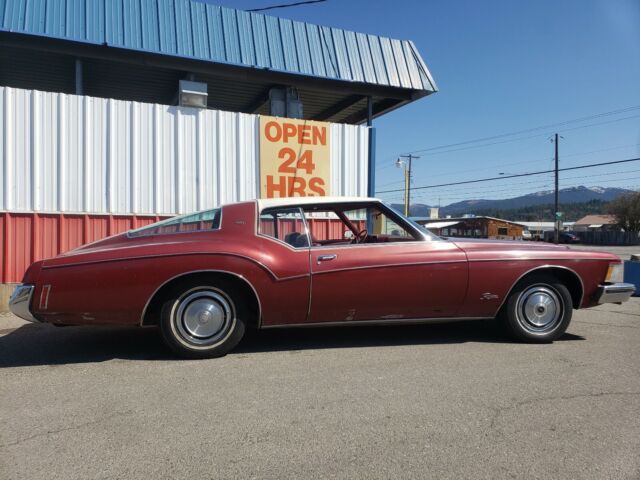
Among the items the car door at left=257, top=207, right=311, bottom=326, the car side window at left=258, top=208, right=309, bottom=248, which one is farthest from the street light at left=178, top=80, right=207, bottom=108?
the car door at left=257, top=207, right=311, bottom=326

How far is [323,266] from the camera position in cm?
431

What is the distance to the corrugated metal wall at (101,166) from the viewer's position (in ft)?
22.6

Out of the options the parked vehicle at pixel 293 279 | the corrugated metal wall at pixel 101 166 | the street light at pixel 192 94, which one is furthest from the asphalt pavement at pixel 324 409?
the street light at pixel 192 94

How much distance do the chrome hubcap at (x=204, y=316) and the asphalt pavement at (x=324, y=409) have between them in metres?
0.24

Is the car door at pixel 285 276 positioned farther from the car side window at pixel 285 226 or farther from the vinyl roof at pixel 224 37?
the vinyl roof at pixel 224 37

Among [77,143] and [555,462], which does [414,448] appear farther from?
[77,143]

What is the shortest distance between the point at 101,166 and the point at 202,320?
434cm

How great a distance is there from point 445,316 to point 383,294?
0.70m

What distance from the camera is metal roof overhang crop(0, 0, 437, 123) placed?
298 inches

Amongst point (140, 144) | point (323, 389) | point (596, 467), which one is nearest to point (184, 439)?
point (323, 389)

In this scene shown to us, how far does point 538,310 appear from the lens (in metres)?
4.75

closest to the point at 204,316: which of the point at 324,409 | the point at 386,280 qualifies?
the point at 324,409

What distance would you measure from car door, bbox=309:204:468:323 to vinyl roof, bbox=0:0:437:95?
5.40 meters

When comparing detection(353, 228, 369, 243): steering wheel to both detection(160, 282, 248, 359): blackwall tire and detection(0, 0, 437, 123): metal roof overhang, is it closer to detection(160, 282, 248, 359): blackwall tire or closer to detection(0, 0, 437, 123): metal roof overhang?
detection(160, 282, 248, 359): blackwall tire
